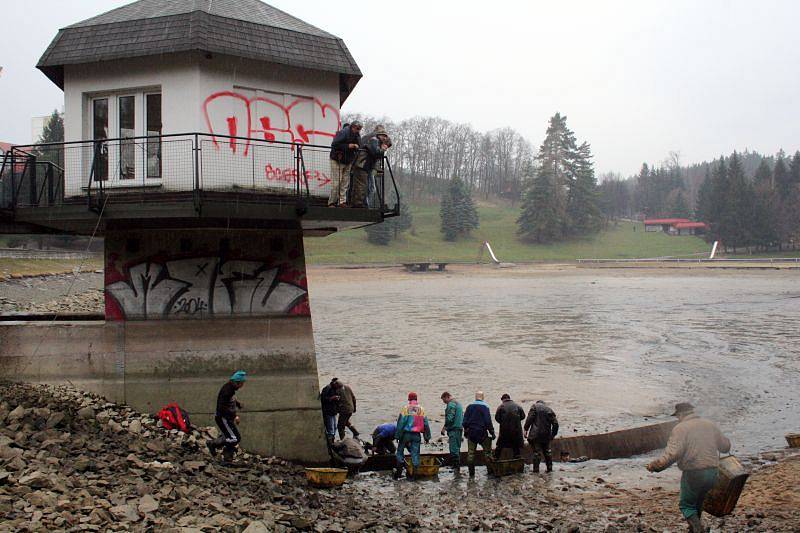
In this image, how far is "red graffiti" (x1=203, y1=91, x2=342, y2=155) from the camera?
A: 1412 cm

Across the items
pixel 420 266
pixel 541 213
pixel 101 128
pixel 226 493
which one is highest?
pixel 541 213

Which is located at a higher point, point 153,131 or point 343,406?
Result: point 153,131

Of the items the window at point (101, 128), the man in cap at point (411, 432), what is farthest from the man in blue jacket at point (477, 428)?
the window at point (101, 128)

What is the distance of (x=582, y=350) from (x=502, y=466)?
1748 centimetres

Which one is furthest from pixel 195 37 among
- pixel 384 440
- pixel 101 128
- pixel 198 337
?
pixel 384 440

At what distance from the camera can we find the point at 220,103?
14141 millimetres

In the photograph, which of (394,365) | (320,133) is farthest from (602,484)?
(394,365)

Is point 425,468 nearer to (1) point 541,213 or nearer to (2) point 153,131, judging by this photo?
(2) point 153,131

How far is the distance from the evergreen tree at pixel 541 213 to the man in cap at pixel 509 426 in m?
90.1

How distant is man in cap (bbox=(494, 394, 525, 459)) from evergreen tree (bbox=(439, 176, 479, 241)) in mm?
91177

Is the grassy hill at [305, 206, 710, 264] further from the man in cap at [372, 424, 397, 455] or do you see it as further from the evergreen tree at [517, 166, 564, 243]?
the man in cap at [372, 424, 397, 455]

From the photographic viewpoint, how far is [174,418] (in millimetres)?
13625

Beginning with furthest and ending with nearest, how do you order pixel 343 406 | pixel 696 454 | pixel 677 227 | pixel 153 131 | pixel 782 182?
pixel 677 227
pixel 782 182
pixel 343 406
pixel 153 131
pixel 696 454

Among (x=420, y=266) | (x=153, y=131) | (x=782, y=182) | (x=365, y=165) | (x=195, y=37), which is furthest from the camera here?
(x=782, y=182)
